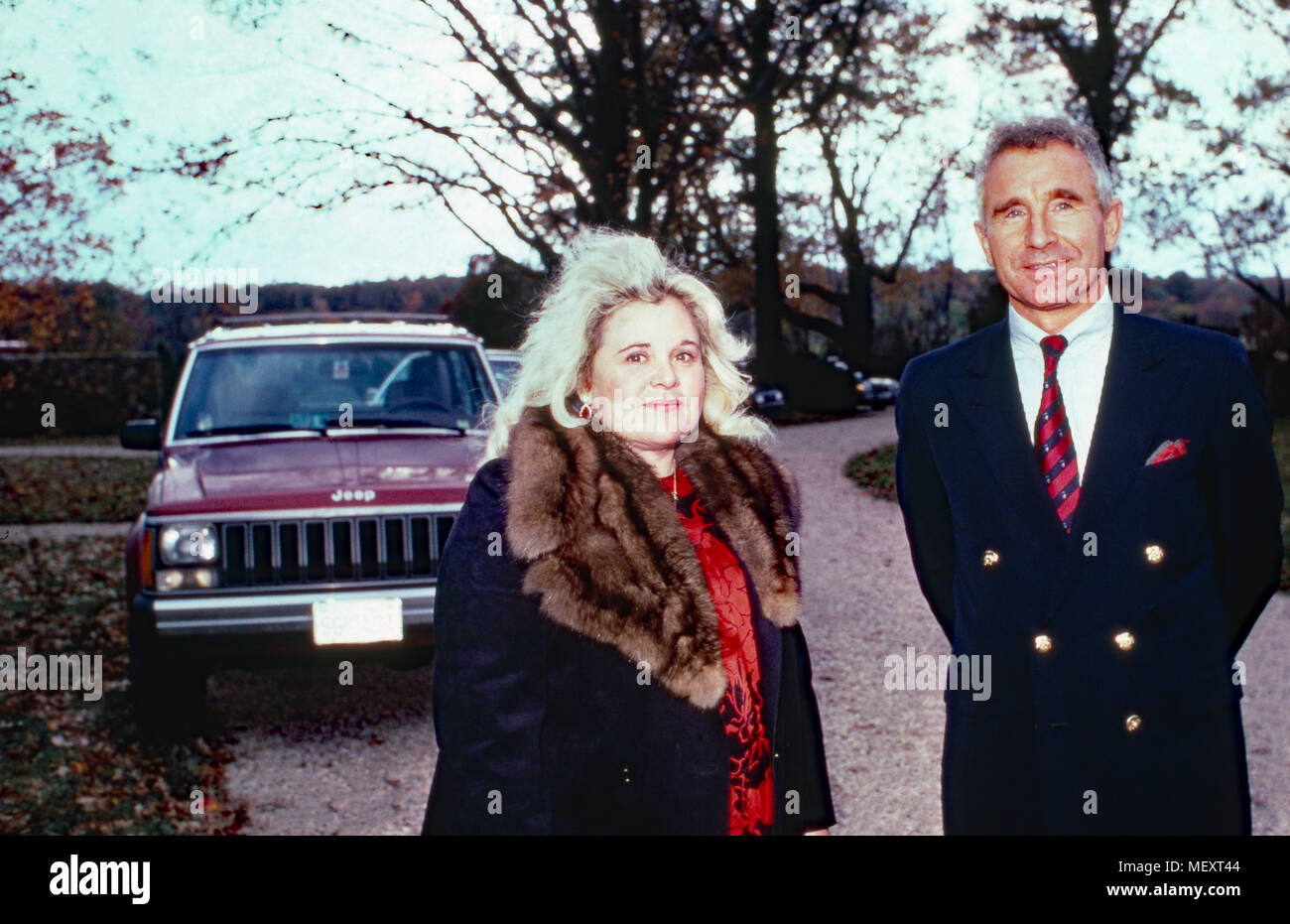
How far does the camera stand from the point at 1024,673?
2.82 meters

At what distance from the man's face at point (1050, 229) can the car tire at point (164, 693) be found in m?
4.23

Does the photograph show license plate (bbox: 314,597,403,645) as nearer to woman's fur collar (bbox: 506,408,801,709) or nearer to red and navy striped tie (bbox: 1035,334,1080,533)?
woman's fur collar (bbox: 506,408,801,709)

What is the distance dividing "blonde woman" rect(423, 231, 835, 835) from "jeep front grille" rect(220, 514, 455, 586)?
3073 mm

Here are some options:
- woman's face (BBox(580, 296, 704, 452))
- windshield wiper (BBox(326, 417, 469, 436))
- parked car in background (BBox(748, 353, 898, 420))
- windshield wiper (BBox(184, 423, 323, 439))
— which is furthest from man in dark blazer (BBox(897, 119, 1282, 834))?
parked car in background (BBox(748, 353, 898, 420))

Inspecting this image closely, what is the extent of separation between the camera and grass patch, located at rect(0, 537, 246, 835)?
195 inches

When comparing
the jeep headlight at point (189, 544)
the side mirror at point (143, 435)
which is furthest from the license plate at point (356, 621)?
the side mirror at point (143, 435)

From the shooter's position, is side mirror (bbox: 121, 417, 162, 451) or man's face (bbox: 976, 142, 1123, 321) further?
side mirror (bbox: 121, 417, 162, 451)

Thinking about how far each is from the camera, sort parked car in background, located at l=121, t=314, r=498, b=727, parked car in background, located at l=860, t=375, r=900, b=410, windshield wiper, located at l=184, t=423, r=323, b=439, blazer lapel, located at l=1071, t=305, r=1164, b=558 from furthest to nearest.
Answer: parked car in background, located at l=860, t=375, r=900, b=410
windshield wiper, located at l=184, t=423, r=323, b=439
parked car in background, located at l=121, t=314, r=498, b=727
blazer lapel, located at l=1071, t=305, r=1164, b=558

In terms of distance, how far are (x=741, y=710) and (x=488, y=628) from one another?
62cm

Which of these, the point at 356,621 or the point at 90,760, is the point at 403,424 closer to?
the point at 356,621

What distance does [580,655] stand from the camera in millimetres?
2479

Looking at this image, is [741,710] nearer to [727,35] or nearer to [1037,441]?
[1037,441]

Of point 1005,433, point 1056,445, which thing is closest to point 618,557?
point 1005,433
